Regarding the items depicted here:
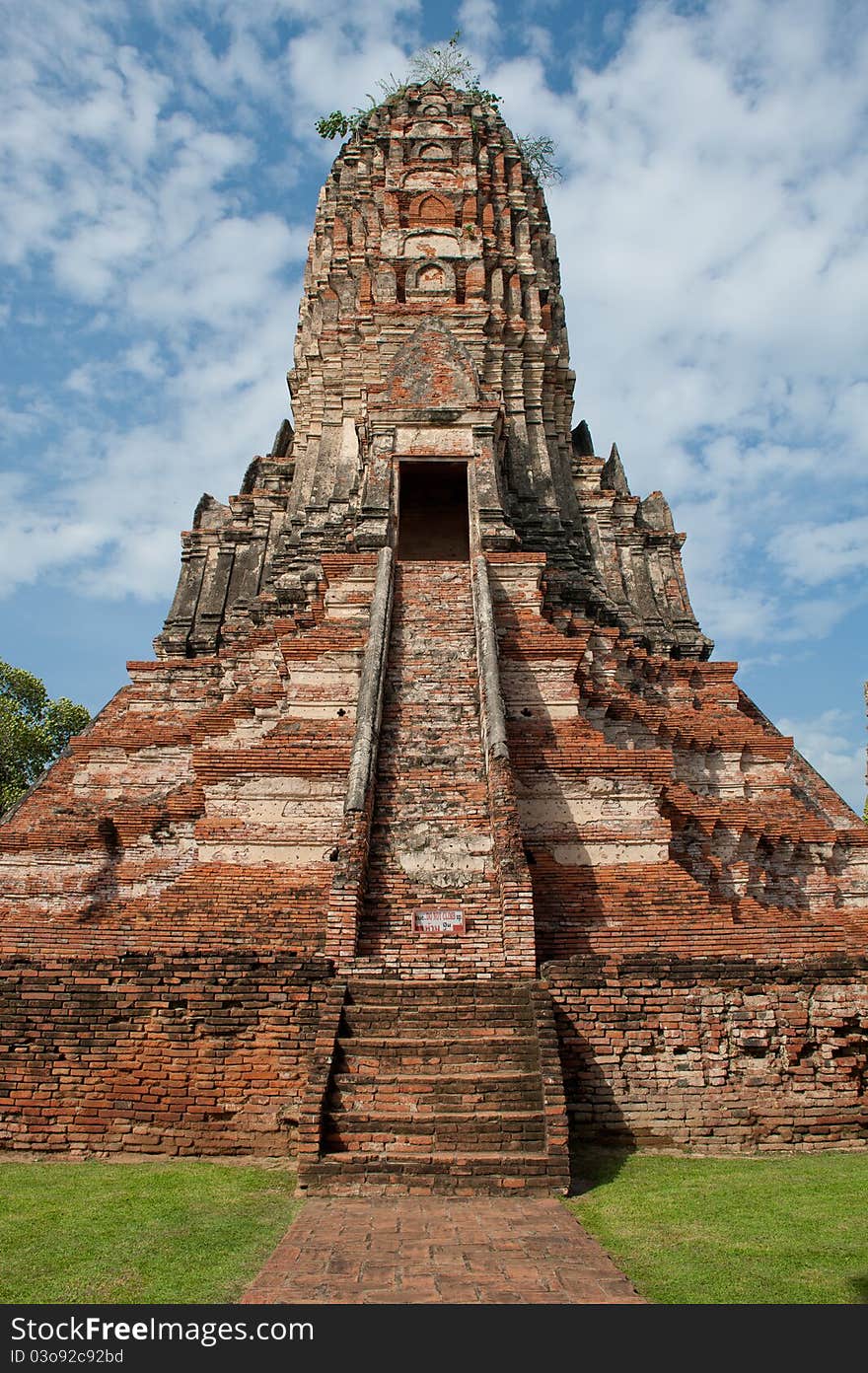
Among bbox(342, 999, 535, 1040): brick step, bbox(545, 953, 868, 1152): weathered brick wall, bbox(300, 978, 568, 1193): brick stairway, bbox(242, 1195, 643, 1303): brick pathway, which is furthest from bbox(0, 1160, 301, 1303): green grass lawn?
bbox(545, 953, 868, 1152): weathered brick wall

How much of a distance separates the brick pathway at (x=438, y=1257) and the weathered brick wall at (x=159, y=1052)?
5.29ft

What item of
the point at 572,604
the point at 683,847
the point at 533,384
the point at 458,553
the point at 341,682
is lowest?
the point at 683,847

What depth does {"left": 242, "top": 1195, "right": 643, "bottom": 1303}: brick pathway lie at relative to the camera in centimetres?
465

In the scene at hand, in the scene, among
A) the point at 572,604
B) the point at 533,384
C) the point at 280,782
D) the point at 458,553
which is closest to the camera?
the point at 280,782

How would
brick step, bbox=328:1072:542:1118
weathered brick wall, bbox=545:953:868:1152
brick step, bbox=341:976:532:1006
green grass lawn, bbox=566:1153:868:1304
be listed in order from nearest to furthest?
green grass lawn, bbox=566:1153:868:1304, brick step, bbox=328:1072:542:1118, weathered brick wall, bbox=545:953:868:1152, brick step, bbox=341:976:532:1006

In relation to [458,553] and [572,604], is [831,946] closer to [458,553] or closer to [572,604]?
[572,604]

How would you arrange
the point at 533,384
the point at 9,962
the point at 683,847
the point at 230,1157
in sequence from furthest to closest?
the point at 533,384 < the point at 683,847 < the point at 9,962 < the point at 230,1157

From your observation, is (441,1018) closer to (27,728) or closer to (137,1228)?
(137,1228)

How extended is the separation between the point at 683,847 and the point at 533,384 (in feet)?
50.7

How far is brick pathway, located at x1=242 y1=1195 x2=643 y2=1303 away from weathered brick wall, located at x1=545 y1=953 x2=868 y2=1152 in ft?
5.99

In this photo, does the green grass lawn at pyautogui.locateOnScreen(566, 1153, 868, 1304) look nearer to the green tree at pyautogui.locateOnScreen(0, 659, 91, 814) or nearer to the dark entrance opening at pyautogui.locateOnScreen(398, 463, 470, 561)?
the dark entrance opening at pyautogui.locateOnScreen(398, 463, 470, 561)
